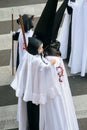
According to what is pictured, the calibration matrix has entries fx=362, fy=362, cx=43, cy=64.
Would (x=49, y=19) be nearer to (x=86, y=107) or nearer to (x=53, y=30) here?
(x=53, y=30)

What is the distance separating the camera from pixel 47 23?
Result: 3309 mm

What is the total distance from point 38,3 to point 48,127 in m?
4.50

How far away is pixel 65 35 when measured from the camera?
5.50m

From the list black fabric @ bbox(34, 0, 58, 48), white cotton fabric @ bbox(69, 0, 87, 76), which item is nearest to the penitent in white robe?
black fabric @ bbox(34, 0, 58, 48)

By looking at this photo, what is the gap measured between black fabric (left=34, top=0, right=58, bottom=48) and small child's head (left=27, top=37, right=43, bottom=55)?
0.24 feet

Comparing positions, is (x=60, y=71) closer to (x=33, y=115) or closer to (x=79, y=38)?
(x=33, y=115)

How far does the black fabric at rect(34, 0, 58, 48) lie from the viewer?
3.24 metres

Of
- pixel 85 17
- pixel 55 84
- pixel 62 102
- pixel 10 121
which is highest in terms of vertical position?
pixel 85 17

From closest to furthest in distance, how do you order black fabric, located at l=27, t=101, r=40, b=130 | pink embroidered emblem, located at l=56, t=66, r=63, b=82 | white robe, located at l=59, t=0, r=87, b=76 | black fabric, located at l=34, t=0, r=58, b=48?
1. black fabric, located at l=34, t=0, r=58, b=48
2. pink embroidered emblem, located at l=56, t=66, r=63, b=82
3. black fabric, located at l=27, t=101, r=40, b=130
4. white robe, located at l=59, t=0, r=87, b=76

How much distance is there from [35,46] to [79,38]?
1.94m

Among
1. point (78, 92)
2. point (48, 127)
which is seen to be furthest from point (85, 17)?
point (48, 127)

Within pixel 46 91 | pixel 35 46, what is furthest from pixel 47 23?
pixel 46 91

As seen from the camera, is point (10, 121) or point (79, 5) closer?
point (10, 121)

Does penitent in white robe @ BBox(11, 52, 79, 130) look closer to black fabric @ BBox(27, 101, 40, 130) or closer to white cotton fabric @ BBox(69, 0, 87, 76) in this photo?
black fabric @ BBox(27, 101, 40, 130)
